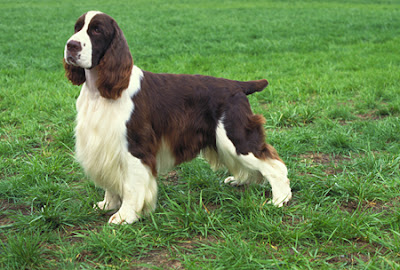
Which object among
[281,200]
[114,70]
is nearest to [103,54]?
[114,70]

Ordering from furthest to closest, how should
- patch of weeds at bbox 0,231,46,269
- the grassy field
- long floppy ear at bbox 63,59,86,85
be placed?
long floppy ear at bbox 63,59,86,85
the grassy field
patch of weeds at bbox 0,231,46,269

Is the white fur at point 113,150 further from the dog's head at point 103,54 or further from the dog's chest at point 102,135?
the dog's head at point 103,54

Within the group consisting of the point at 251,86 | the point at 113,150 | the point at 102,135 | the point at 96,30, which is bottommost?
the point at 113,150

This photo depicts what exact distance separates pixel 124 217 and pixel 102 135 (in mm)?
591

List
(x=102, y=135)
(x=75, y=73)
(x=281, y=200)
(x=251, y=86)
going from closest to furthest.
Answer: (x=102, y=135), (x=75, y=73), (x=281, y=200), (x=251, y=86)

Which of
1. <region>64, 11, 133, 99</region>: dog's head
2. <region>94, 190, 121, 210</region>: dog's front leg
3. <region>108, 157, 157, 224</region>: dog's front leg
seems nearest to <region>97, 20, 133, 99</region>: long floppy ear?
<region>64, 11, 133, 99</region>: dog's head

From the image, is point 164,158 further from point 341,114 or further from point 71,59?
point 341,114

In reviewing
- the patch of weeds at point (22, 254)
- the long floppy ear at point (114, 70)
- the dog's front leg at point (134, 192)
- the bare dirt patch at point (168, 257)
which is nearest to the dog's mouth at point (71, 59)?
the long floppy ear at point (114, 70)

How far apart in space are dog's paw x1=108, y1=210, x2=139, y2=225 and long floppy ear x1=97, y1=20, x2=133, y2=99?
812mm

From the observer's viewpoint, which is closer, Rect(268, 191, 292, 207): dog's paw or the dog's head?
the dog's head

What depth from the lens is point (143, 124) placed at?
10.2ft

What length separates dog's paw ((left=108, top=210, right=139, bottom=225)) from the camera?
3.12 metres

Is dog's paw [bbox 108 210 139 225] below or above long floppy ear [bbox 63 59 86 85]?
below

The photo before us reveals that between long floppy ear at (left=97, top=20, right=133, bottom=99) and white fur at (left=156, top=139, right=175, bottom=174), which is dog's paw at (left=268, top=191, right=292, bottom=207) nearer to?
white fur at (left=156, top=139, right=175, bottom=174)
